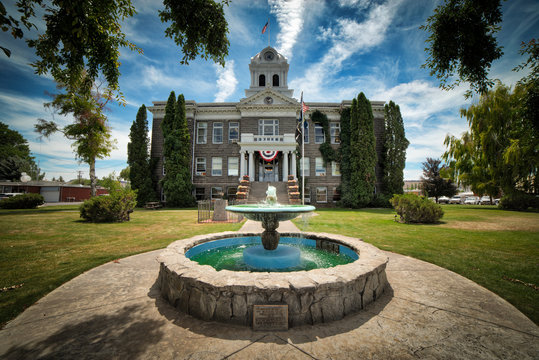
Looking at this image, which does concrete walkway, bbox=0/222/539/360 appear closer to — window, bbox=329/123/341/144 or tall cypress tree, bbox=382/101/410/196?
tall cypress tree, bbox=382/101/410/196

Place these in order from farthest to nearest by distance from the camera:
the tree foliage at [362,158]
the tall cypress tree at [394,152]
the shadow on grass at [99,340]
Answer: the tall cypress tree at [394,152] → the tree foliage at [362,158] → the shadow on grass at [99,340]

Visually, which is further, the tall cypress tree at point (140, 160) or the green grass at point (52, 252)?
the tall cypress tree at point (140, 160)

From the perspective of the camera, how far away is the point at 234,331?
246 centimetres

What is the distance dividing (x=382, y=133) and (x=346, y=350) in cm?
2724

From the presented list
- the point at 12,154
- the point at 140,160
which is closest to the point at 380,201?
the point at 140,160

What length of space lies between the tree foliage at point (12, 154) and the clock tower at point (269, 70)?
48.2 meters

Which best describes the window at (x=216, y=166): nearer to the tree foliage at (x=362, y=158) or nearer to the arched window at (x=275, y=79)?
the tree foliage at (x=362, y=158)

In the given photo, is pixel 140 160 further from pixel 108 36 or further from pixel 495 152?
pixel 495 152

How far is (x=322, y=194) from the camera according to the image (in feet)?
81.8

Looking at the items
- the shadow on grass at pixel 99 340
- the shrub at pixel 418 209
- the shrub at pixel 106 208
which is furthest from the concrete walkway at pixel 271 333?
the shrub at pixel 106 208

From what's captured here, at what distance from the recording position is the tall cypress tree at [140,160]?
76.1 feet

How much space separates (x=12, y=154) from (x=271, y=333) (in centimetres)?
6358

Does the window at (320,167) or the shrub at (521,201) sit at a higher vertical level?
the window at (320,167)

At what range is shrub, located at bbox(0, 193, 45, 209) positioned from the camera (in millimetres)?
18938
